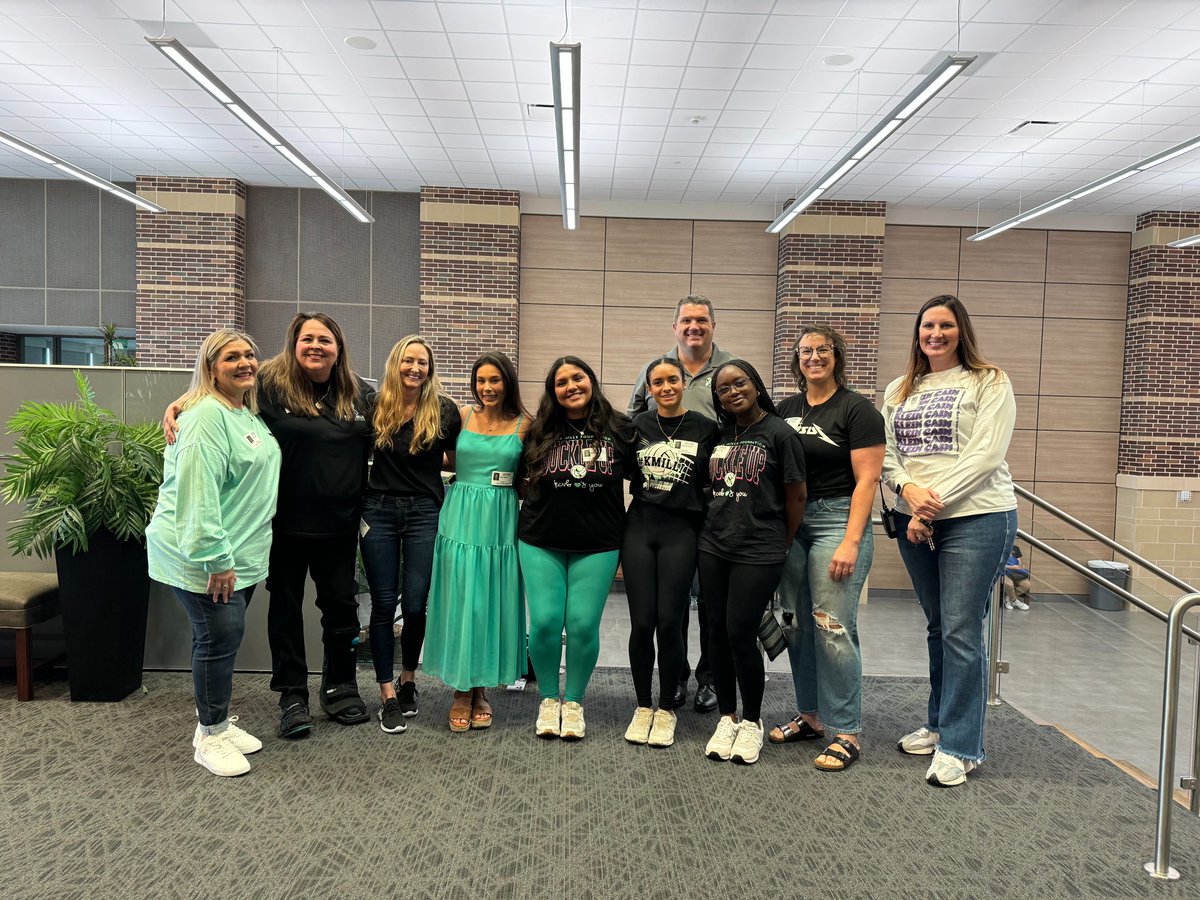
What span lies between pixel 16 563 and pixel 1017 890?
Result: 15.4ft

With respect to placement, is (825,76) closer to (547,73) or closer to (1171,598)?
(547,73)

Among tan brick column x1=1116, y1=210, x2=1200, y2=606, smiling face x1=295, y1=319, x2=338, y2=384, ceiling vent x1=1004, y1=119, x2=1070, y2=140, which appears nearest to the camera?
smiling face x1=295, y1=319, x2=338, y2=384

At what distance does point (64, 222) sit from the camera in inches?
358

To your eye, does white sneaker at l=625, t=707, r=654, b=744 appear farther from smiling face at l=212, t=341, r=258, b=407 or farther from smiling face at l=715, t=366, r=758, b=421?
smiling face at l=212, t=341, r=258, b=407

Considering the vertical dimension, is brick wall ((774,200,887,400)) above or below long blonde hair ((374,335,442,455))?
above

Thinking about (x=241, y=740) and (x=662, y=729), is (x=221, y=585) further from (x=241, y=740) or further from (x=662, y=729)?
(x=662, y=729)

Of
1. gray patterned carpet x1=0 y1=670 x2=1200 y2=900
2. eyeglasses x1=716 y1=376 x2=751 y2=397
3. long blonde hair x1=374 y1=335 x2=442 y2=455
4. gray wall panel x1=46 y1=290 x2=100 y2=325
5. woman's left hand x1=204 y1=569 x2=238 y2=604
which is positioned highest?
gray wall panel x1=46 y1=290 x2=100 y2=325

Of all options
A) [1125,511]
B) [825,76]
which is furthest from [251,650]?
[1125,511]

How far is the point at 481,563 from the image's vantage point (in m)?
3.06

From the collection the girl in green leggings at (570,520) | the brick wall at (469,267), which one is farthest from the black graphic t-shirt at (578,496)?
the brick wall at (469,267)

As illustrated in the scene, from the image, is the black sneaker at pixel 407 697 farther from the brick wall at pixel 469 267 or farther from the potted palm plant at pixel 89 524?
the brick wall at pixel 469 267

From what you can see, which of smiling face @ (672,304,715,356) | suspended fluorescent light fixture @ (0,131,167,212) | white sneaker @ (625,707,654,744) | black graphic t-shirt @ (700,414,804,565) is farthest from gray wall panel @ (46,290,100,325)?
black graphic t-shirt @ (700,414,804,565)

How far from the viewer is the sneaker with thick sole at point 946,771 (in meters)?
2.71

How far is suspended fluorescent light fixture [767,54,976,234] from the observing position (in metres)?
4.25
